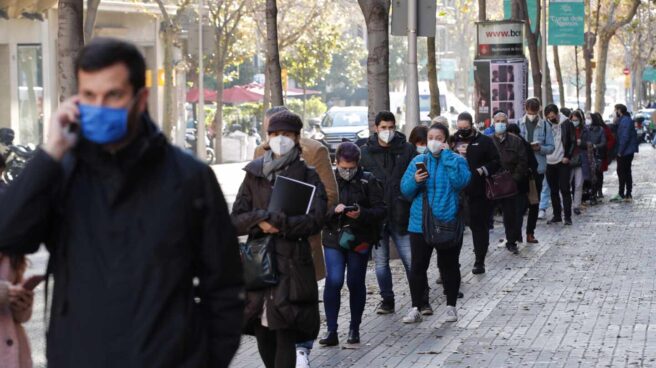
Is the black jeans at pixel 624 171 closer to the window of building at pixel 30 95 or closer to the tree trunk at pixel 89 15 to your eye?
the tree trunk at pixel 89 15

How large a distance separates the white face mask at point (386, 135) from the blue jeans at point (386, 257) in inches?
28.1

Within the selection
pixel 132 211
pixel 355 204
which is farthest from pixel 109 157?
pixel 355 204

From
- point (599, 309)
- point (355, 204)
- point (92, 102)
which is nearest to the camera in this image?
point (92, 102)

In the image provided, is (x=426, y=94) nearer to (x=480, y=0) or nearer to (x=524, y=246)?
(x=480, y=0)

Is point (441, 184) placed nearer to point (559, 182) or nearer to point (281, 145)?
point (281, 145)

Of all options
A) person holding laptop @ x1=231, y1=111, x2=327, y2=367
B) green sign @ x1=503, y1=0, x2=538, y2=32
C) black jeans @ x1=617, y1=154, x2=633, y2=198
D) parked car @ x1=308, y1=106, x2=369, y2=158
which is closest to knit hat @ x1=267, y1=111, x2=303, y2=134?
person holding laptop @ x1=231, y1=111, x2=327, y2=367

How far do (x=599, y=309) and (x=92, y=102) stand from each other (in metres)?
8.76

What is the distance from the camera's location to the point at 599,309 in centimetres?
1168

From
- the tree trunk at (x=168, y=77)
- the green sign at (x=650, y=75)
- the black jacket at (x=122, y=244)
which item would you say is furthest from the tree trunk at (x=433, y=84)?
the green sign at (x=650, y=75)

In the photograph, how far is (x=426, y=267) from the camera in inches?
433

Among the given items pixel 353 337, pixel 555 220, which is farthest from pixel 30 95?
pixel 353 337

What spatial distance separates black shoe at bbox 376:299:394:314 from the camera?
1145 centimetres

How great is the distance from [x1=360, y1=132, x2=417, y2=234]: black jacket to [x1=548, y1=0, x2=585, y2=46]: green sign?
26.5 metres

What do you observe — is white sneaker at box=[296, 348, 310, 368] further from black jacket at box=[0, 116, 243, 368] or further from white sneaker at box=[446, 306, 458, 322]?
black jacket at box=[0, 116, 243, 368]
